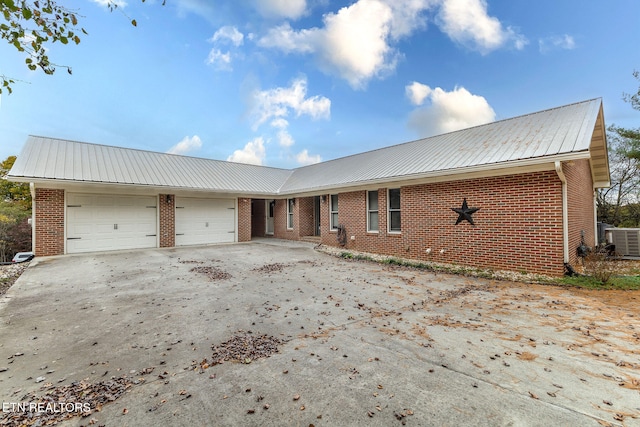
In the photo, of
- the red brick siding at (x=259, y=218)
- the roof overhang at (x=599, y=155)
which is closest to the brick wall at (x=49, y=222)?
the red brick siding at (x=259, y=218)

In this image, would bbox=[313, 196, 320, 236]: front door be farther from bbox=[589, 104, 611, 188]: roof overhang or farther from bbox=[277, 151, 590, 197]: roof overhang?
bbox=[589, 104, 611, 188]: roof overhang

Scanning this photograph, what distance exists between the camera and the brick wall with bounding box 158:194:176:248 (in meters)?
12.6

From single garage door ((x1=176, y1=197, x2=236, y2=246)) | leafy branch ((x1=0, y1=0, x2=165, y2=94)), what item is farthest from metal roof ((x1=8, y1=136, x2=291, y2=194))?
leafy branch ((x1=0, y1=0, x2=165, y2=94))

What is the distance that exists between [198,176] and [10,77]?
453 inches

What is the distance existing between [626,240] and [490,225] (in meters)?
6.85

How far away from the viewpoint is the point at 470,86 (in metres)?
13.6

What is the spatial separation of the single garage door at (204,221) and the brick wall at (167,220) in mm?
244

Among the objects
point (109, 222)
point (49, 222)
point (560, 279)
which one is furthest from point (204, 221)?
point (560, 279)

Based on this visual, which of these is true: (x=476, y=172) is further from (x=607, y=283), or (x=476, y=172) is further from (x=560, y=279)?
(x=607, y=283)

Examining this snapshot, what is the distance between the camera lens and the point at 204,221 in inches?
552

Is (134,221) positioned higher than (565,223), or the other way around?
(134,221)

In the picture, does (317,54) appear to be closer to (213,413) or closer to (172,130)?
(172,130)

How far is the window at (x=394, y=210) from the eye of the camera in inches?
409

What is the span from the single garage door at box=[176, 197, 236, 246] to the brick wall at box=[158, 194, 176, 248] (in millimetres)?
244
